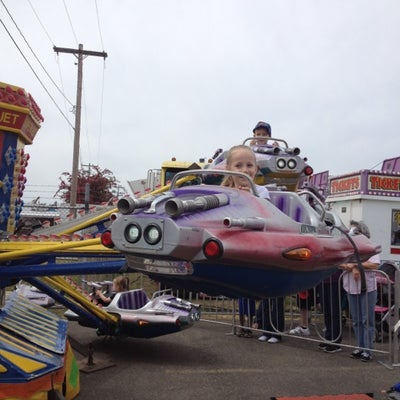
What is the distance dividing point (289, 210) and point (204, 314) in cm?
651

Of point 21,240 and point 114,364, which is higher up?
point 21,240

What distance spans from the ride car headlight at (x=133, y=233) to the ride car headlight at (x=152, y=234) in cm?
4

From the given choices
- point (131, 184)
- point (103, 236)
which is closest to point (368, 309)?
point (103, 236)

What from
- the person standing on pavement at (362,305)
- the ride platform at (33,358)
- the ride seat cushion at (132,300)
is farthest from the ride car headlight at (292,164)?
the ride platform at (33,358)

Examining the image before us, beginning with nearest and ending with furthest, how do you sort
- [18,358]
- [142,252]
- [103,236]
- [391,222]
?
[142,252] < [103,236] < [18,358] < [391,222]

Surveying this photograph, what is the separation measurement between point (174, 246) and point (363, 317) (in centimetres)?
465

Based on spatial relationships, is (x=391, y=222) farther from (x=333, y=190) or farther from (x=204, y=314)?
(x=204, y=314)

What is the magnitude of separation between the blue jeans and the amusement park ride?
266 centimetres

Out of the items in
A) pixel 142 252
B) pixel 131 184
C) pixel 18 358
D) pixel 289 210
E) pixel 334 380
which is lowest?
pixel 334 380

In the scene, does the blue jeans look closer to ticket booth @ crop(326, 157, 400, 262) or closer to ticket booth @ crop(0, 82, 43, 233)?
ticket booth @ crop(0, 82, 43, 233)

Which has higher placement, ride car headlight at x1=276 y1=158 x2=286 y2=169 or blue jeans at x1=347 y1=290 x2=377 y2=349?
ride car headlight at x1=276 y1=158 x2=286 y2=169

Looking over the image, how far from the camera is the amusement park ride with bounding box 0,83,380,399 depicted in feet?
7.25

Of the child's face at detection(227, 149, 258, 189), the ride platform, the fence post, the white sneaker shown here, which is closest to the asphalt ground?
the fence post

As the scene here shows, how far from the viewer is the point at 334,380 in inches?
204
